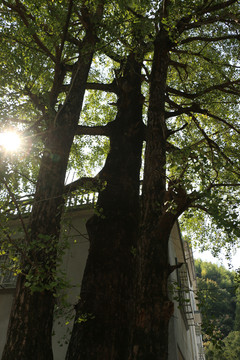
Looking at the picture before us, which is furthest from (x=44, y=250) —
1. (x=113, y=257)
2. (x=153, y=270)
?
(x=153, y=270)

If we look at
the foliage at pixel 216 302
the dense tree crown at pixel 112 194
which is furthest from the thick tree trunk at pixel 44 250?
the foliage at pixel 216 302

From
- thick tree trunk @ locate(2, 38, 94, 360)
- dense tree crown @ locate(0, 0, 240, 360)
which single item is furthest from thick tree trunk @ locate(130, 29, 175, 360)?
thick tree trunk @ locate(2, 38, 94, 360)

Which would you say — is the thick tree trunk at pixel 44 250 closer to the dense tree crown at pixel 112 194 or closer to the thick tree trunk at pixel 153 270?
the dense tree crown at pixel 112 194

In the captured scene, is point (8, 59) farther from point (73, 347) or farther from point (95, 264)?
point (73, 347)

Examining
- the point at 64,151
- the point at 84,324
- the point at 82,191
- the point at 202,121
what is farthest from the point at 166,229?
the point at 202,121

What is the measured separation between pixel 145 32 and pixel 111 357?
6.89 metres

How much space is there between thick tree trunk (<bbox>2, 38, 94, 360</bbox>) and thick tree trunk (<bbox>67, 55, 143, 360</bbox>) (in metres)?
0.70

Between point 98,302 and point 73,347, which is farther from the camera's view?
point 98,302

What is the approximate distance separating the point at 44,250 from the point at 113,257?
60.9 inches

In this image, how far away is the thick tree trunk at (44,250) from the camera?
13.4 feet

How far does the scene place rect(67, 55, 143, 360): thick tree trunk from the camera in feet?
16.1

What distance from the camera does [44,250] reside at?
15.4 feet

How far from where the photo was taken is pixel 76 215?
480 inches

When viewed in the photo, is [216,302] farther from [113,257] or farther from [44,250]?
[44,250]
